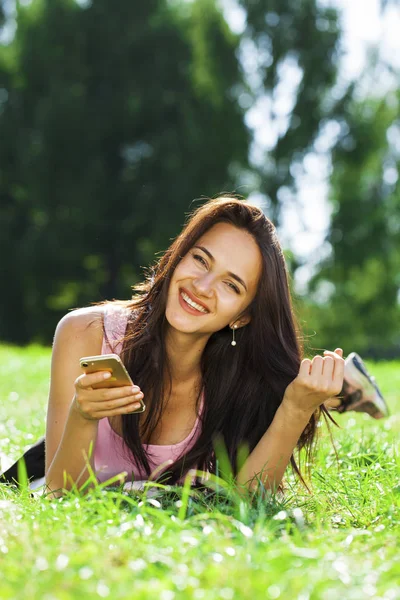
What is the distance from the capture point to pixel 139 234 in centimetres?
2116

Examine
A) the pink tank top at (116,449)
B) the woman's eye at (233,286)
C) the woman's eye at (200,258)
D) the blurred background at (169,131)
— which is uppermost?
the blurred background at (169,131)

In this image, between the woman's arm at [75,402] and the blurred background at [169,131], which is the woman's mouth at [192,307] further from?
the blurred background at [169,131]

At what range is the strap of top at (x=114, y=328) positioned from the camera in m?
3.69

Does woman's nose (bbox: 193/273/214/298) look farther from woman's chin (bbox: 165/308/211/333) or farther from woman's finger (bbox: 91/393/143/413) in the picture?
woman's finger (bbox: 91/393/143/413)

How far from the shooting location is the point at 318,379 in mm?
3139

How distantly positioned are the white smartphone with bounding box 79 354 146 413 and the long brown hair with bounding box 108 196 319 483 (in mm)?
822

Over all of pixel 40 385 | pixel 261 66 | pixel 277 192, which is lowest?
pixel 40 385

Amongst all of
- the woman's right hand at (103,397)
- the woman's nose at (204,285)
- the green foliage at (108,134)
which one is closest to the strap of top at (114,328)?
the woman's nose at (204,285)

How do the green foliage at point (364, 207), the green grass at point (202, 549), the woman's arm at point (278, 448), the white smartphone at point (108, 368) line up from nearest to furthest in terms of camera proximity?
the green grass at point (202, 549), the white smartphone at point (108, 368), the woman's arm at point (278, 448), the green foliage at point (364, 207)

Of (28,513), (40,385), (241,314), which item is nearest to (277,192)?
(40,385)

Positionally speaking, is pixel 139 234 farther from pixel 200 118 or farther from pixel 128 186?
pixel 200 118

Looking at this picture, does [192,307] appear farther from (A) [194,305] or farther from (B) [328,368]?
(B) [328,368]

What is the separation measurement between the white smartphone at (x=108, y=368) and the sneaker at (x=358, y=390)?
6.56 ft

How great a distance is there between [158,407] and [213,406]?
0.92ft
